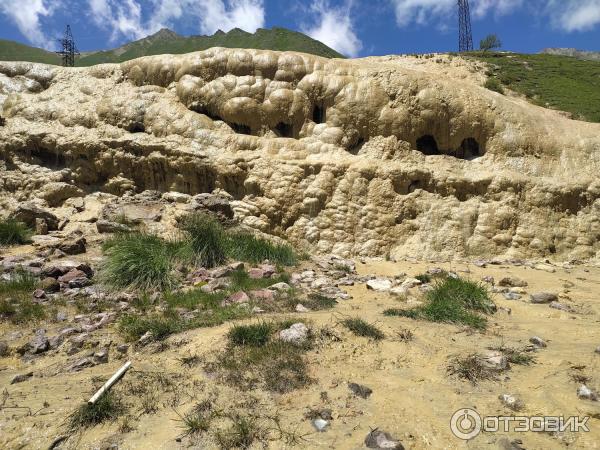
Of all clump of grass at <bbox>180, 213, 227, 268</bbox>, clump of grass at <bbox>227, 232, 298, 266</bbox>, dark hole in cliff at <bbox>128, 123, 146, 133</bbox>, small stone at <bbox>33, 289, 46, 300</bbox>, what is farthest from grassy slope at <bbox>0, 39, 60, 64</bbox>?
small stone at <bbox>33, 289, 46, 300</bbox>

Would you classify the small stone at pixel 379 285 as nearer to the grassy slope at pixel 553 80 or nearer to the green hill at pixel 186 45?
the grassy slope at pixel 553 80

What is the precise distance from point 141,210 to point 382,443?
940cm

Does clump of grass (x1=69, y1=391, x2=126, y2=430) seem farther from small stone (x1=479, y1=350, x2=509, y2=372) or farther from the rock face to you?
the rock face

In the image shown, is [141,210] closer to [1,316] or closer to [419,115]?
[1,316]

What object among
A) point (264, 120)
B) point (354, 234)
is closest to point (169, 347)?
point (354, 234)

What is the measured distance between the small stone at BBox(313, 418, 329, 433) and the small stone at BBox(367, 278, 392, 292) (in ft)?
14.3

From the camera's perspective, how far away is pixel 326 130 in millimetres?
11719

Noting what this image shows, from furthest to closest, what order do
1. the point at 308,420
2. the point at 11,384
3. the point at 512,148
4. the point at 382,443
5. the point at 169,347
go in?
the point at 512,148 < the point at 169,347 < the point at 11,384 < the point at 308,420 < the point at 382,443

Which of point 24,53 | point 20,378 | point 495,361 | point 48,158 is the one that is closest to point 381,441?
point 495,361

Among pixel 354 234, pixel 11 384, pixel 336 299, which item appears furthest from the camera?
pixel 354 234

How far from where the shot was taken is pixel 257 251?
9102 mm

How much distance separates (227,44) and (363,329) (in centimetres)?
13220

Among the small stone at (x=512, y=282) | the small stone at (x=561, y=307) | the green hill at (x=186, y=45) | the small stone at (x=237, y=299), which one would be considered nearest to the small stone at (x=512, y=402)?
the small stone at (x=561, y=307)

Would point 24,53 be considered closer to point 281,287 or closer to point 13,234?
point 13,234
